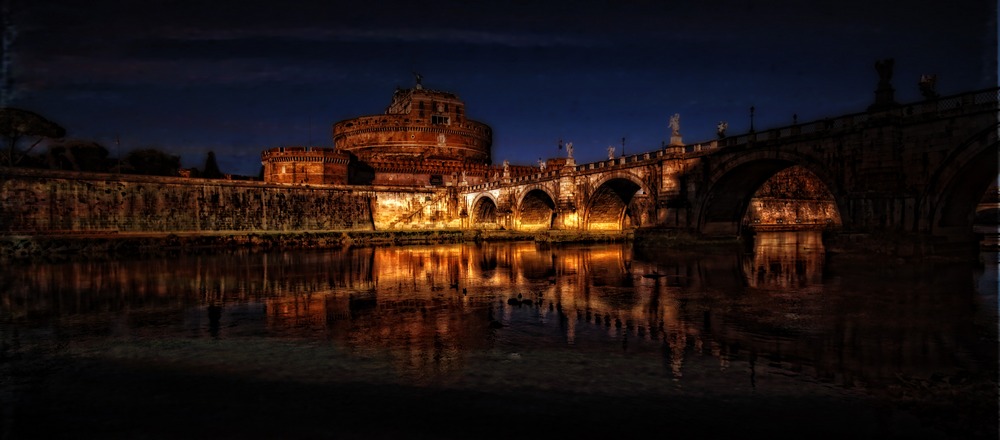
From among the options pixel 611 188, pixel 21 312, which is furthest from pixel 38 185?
pixel 611 188

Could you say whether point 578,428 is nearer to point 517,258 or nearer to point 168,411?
point 168,411

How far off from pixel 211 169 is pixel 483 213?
34910 mm

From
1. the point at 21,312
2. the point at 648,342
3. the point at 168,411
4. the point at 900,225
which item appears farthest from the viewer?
the point at 900,225

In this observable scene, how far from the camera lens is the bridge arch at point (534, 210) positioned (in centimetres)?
5610

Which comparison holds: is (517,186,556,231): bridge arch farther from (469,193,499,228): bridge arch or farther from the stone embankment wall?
the stone embankment wall

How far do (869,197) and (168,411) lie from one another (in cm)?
2646

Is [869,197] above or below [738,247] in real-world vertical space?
above

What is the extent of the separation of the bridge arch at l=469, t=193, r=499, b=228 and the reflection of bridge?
851 inches

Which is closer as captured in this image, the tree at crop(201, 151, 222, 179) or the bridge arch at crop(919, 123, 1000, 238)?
the bridge arch at crop(919, 123, 1000, 238)

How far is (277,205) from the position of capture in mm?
54312

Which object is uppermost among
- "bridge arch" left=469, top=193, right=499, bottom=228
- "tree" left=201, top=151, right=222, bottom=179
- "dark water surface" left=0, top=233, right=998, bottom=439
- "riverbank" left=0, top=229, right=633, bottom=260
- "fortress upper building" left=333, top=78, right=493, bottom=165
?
"fortress upper building" left=333, top=78, right=493, bottom=165

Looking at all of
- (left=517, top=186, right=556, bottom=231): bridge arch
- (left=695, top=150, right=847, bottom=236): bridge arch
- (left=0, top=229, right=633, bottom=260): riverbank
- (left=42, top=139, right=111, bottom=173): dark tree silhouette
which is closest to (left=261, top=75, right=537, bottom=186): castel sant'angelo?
(left=517, top=186, right=556, bottom=231): bridge arch

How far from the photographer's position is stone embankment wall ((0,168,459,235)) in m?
41.2

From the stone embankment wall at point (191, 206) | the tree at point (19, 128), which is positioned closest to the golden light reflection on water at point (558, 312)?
the stone embankment wall at point (191, 206)
